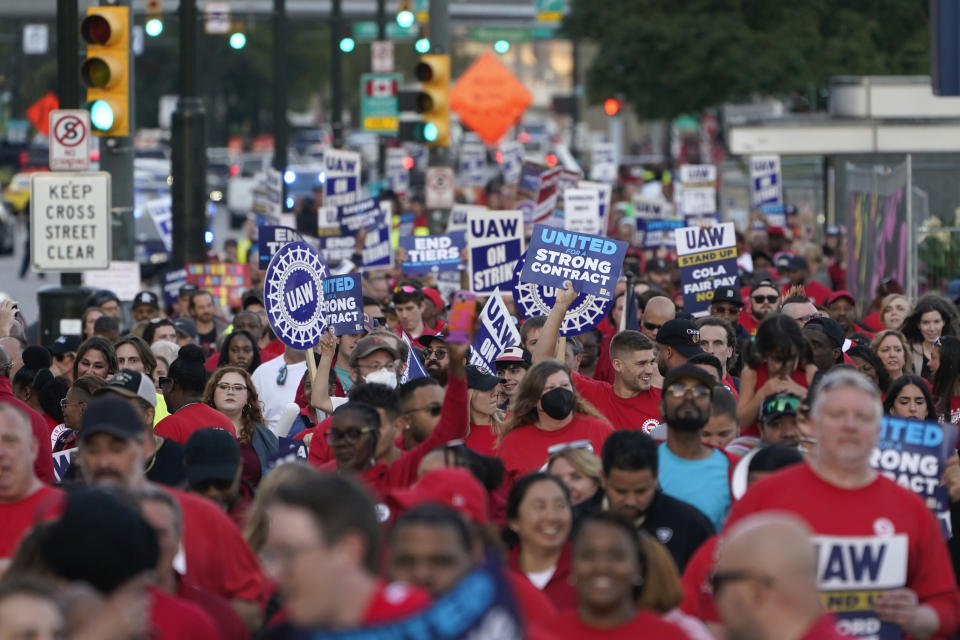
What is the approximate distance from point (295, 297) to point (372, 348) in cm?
227

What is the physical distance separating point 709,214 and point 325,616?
2432 cm

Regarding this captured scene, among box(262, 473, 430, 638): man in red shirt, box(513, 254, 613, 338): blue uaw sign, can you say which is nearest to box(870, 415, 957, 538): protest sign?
box(262, 473, 430, 638): man in red shirt

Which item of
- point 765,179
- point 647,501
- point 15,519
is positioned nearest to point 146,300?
point 15,519

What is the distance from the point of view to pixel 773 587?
488 centimetres

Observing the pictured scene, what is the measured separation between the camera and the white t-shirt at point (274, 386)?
1203 cm

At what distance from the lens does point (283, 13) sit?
96.4ft

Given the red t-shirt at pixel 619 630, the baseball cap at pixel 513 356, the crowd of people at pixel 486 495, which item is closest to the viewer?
the crowd of people at pixel 486 495

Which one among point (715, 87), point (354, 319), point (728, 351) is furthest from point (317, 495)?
point (715, 87)

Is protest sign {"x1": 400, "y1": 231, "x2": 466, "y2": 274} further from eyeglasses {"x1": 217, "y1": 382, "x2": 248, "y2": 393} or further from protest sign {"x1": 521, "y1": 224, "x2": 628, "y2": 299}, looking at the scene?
eyeglasses {"x1": 217, "y1": 382, "x2": 248, "y2": 393}

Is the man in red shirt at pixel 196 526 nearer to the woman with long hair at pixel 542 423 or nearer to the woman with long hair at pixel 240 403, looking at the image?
the woman with long hair at pixel 542 423

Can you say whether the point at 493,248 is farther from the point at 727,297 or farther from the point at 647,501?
the point at 647,501

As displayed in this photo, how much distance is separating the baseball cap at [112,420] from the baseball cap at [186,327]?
7859 mm

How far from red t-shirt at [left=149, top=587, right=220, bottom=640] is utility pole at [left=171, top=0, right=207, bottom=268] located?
46.2ft

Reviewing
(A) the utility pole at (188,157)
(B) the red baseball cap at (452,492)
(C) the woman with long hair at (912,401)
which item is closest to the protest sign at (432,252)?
(A) the utility pole at (188,157)
